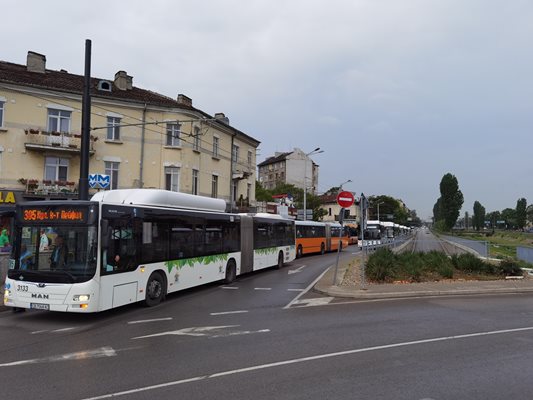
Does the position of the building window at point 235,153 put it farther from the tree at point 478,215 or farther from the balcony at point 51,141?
the tree at point 478,215

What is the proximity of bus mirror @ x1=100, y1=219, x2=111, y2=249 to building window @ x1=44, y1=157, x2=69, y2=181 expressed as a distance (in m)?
21.7

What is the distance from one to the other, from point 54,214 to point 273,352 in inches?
231

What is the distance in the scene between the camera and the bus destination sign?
31.3ft

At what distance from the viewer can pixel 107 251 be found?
9.72 metres

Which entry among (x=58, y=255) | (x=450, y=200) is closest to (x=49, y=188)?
(x=58, y=255)

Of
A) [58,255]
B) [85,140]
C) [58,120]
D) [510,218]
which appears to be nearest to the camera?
[58,255]

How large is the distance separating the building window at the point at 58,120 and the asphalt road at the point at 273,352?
21175mm

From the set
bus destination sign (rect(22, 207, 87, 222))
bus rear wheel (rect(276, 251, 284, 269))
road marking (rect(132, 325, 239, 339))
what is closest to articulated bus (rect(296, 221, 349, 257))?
bus rear wheel (rect(276, 251, 284, 269))

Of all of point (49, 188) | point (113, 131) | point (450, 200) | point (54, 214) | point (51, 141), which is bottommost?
point (54, 214)

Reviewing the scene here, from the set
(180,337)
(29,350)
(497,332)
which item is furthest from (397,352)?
(29,350)

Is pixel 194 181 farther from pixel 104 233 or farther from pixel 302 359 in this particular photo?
pixel 302 359

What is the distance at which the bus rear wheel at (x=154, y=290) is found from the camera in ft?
37.6

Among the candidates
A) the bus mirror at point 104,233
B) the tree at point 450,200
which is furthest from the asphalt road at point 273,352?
the tree at point 450,200

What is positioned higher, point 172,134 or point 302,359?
point 172,134
